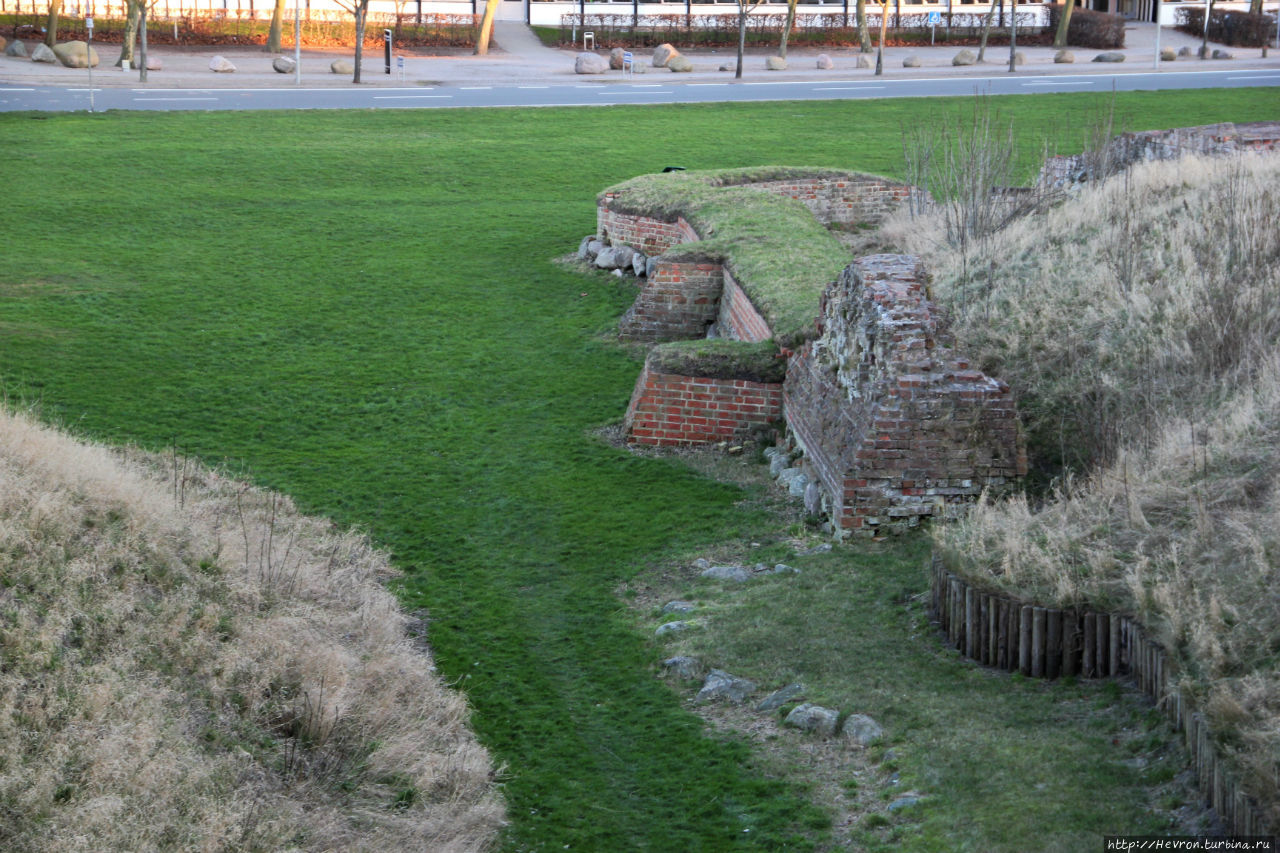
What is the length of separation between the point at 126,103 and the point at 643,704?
23.9m

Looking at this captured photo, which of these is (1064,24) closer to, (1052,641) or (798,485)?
(798,485)

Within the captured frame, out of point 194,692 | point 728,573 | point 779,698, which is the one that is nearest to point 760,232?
point 728,573

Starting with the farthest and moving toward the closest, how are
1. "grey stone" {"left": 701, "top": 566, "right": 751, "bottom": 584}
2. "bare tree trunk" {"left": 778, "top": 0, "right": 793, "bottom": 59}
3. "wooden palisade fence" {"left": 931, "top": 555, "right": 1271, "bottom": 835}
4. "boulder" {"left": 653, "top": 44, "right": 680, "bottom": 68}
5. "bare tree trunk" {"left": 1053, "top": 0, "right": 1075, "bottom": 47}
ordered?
"bare tree trunk" {"left": 1053, "top": 0, "right": 1075, "bottom": 47} < "bare tree trunk" {"left": 778, "top": 0, "right": 793, "bottom": 59} < "boulder" {"left": 653, "top": 44, "right": 680, "bottom": 68} < "grey stone" {"left": 701, "top": 566, "right": 751, "bottom": 584} < "wooden palisade fence" {"left": 931, "top": 555, "right": 1271, "bottom": 835}

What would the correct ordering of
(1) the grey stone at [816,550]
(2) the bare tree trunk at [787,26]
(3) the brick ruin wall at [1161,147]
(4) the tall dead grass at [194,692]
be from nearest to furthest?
(4) the tall dead grass at [194,692], (1) the grey stone at [816,550], (3) the brick ruin wall at [1161,147], (2) the bare tree trunk at [787,26]

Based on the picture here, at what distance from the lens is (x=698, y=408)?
35.7 feet

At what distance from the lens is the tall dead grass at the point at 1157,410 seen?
5.80m

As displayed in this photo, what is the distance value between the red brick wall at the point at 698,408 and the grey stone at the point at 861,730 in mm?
4642

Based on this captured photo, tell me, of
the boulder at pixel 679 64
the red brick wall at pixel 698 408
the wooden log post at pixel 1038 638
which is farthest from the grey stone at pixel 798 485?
the boulder at pixel 679 64

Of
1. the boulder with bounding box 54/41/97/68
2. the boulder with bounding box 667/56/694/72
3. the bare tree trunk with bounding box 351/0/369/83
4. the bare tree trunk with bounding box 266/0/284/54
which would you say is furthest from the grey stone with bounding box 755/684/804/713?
the bare tree trunk with bounding box 266/0/284/54

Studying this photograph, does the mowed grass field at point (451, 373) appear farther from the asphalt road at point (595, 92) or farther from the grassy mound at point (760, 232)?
the asphalt road at point (595, 92)

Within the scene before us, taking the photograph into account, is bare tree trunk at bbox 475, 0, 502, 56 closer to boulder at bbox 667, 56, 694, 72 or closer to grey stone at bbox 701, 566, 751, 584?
boulder at bbox 667, 56, 694, 72

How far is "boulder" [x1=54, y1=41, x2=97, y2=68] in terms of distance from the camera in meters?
32.3

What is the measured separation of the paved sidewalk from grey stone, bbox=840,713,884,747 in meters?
27.5

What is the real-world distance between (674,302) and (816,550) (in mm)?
5420
